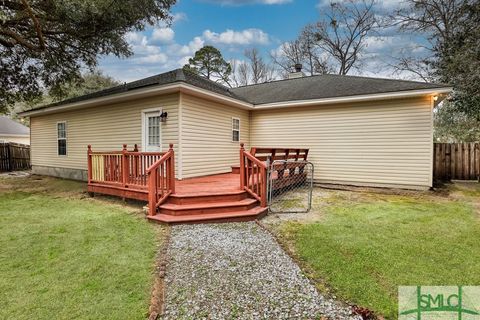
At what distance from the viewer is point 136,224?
16.2 ft

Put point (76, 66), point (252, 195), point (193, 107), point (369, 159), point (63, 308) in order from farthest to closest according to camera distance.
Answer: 1. point (76, 66)
2. point (369, 159)
3. point (193, 107)
4. point (252, 195)
5. point (63, 308)

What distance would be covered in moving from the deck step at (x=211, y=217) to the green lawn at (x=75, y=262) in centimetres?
25

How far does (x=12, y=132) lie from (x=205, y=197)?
2600cm

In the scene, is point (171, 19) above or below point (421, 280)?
above

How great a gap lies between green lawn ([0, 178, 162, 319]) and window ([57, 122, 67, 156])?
5.46 metres

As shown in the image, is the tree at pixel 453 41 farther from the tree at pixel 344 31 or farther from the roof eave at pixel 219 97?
the tree at pixel 344 31

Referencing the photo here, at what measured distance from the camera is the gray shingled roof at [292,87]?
7.99 meters

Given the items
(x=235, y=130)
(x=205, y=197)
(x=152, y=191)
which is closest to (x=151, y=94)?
(x=235, y=130)

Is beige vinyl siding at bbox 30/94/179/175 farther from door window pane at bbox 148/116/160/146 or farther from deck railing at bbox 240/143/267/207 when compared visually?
deck railing at bbox 240/143/267/207

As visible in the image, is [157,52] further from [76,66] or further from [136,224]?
[136,224]

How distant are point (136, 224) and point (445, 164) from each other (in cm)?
1045

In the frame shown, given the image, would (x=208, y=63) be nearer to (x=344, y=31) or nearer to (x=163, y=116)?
(x=344, y=31)

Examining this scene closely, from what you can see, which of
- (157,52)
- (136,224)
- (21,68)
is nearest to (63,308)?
(136,224)

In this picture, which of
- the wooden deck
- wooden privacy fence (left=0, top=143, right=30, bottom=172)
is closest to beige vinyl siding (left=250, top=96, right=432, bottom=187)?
the wooden deck
